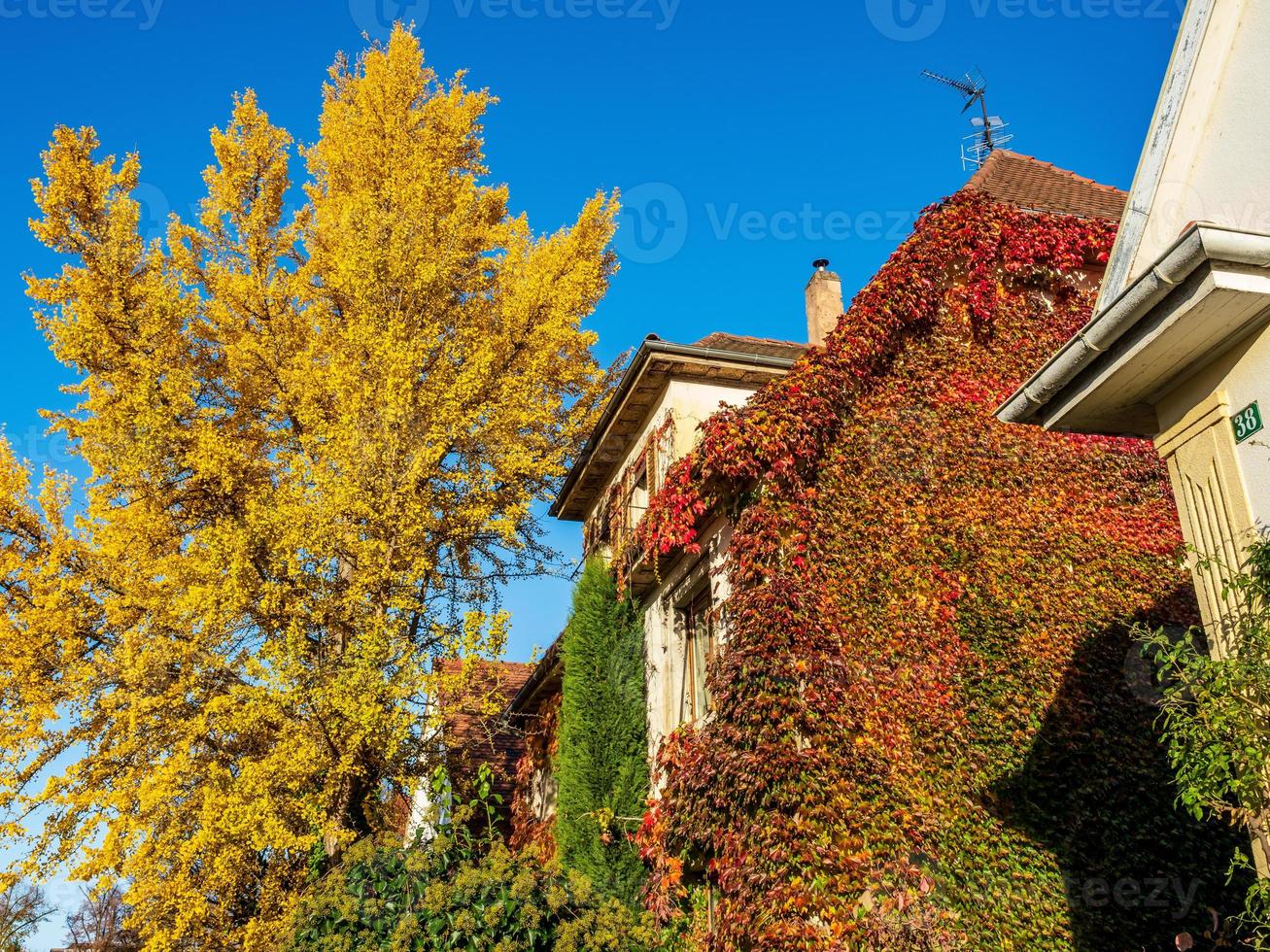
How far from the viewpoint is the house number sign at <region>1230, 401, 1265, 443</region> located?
14.3 feet

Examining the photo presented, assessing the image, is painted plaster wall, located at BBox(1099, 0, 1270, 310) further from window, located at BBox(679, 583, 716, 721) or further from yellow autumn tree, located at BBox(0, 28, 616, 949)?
yellow autumn tree, located at BBox(0, 28, 616, 949)

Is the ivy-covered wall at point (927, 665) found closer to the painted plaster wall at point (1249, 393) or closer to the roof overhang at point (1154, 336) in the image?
the roof overhang at point (1154, 336)

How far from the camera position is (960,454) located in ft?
31.0

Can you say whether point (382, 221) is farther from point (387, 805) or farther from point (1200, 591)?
point (1200, 591)

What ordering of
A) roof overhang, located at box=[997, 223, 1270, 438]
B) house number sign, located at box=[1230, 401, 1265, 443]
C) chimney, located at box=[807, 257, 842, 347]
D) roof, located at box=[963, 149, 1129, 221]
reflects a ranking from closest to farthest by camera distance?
roof overhang, located at box=[997, 223, 1270, 438] < house number sign, located at box=[1230, 401, 1265, 443] < roof, located at box=[963, 149, 1129, 221] < chimney, located at box=[807, 257, 842, 347]

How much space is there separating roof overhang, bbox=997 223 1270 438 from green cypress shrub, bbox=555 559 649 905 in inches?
277

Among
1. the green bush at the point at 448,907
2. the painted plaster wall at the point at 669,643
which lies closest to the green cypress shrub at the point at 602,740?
the painted plaster wall at the point at 669,643

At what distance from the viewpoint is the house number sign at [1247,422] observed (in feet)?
14.3

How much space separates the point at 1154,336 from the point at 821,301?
8.58m

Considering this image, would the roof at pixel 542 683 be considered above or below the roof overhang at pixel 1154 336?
above

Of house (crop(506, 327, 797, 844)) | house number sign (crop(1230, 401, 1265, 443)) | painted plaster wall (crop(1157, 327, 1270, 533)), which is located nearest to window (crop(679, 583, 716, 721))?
house (crop(506, 327, 797, 844))

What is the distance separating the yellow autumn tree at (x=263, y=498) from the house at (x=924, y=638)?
141 inches

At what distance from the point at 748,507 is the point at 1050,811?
3.66 meters

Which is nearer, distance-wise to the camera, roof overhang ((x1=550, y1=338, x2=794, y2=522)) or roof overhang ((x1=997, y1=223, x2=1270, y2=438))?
roof overhang ((x1=997, y1=223, x2=1270, y2=438))
